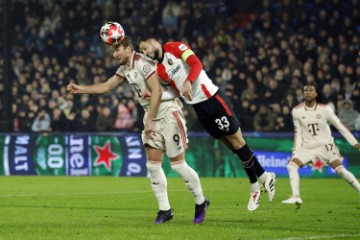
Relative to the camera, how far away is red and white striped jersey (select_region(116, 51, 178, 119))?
32.0 ft

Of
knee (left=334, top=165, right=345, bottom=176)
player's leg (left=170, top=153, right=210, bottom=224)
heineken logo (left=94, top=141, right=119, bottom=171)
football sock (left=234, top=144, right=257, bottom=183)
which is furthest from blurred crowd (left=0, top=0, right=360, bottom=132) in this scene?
player's leg (left=170, top=153, right=210, bottom=224)

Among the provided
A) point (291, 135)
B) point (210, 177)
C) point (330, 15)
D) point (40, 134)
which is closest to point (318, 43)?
point (330, 15)

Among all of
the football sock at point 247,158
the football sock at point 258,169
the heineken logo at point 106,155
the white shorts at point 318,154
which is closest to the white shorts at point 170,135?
the football sock at point 247,158

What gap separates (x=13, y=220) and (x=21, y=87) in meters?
15.6

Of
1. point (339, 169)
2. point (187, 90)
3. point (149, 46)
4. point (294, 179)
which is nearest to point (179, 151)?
point (187, 90)

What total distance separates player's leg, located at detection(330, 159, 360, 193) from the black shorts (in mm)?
4206

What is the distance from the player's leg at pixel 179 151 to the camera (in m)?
9.80

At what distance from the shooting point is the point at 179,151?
9.83 m

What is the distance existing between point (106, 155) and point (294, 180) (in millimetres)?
9518

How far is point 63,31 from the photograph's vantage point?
91.4 feet

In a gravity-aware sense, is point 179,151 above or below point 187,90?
below

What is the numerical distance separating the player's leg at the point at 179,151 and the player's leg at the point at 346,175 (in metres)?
4.26

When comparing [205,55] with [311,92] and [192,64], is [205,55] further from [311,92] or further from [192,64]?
[192,64]

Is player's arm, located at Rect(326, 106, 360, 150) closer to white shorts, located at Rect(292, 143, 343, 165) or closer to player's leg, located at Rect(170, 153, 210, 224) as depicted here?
white shorts, located at Rect(292, 143, 343, 165)
